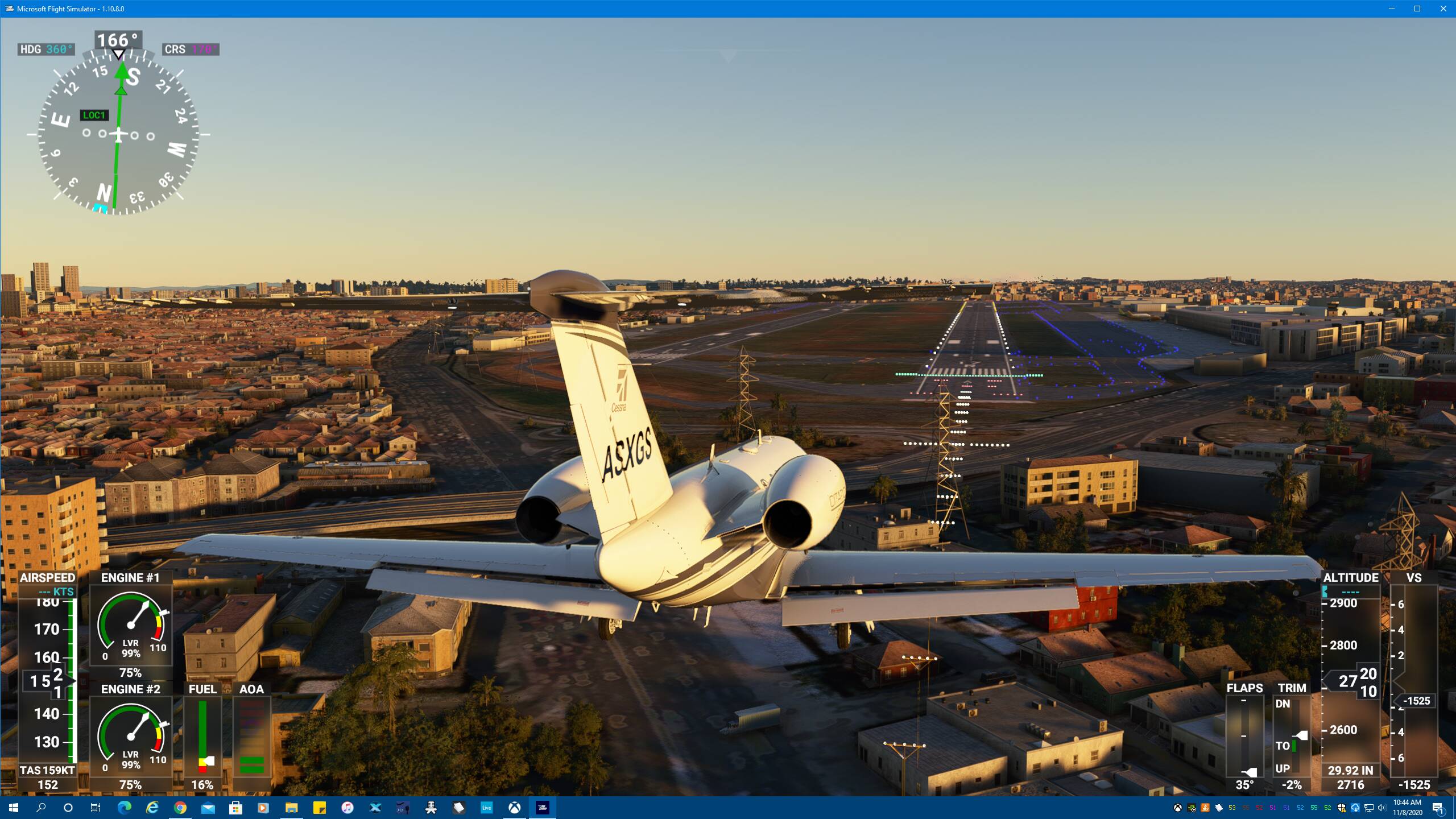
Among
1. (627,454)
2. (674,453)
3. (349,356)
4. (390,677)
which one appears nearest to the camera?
(627,454)

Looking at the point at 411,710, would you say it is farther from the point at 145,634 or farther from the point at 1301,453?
the point at 1301,453

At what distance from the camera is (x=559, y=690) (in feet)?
135

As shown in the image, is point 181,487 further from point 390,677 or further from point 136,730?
point 136,730

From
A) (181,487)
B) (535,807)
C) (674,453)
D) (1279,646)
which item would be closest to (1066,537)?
→ (1279,646)

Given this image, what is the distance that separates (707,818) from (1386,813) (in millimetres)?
11635

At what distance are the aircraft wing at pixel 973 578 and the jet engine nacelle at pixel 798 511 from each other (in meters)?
1.23

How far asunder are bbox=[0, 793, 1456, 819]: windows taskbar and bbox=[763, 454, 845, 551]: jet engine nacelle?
21.0ft

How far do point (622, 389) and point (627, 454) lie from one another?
1.40 meters

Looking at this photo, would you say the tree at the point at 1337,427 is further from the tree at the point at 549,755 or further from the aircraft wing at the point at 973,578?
the tree at the point at 549,755

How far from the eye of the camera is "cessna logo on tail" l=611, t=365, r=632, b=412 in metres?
15.8

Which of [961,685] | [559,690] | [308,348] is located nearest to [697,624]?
[559,690]

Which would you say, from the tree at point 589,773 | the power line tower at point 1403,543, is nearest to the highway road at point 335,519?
the tree at point 589,773

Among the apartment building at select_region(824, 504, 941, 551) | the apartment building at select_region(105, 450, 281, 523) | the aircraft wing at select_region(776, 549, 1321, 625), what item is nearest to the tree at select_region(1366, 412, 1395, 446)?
the apartment building at select_region(824, 504, 941, 551)

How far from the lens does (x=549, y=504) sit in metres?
20.2
